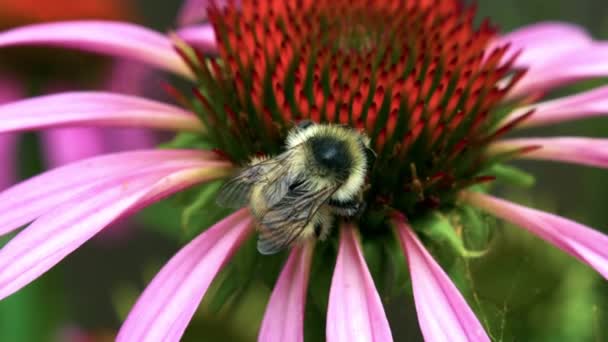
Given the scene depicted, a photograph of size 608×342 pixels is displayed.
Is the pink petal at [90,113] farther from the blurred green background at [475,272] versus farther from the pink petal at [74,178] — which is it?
the blurred green background at [475,272]

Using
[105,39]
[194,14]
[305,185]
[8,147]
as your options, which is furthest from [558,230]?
[8,147]

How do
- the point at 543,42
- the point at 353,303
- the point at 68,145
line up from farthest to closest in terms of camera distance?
the point at 68,145 < the point at 543,42 < the point at 353,303

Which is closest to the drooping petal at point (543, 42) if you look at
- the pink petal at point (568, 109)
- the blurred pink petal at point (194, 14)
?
the pink petal at point (568, 109)

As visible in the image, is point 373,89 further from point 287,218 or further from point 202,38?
point 202,38

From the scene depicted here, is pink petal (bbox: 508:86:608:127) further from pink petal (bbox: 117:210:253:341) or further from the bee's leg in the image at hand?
pink petal (bbox: 117:210:253:341)

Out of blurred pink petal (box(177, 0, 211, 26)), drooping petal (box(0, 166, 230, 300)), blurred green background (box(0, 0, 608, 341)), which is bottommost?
blurred green background (box(0, 0, 608, 341))

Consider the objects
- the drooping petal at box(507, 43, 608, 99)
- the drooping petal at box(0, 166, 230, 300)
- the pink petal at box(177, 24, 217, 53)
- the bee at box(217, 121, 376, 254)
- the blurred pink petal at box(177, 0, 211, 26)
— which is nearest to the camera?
the drooping petal at box(0, 166, 230, 300)

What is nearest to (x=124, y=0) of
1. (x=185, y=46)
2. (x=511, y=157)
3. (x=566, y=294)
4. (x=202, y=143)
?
(x=185, y=46)

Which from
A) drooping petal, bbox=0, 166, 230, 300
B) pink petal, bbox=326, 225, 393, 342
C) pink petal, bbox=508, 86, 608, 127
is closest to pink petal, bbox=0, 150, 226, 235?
drooping petal, bbox=0, 166, 230, 300
